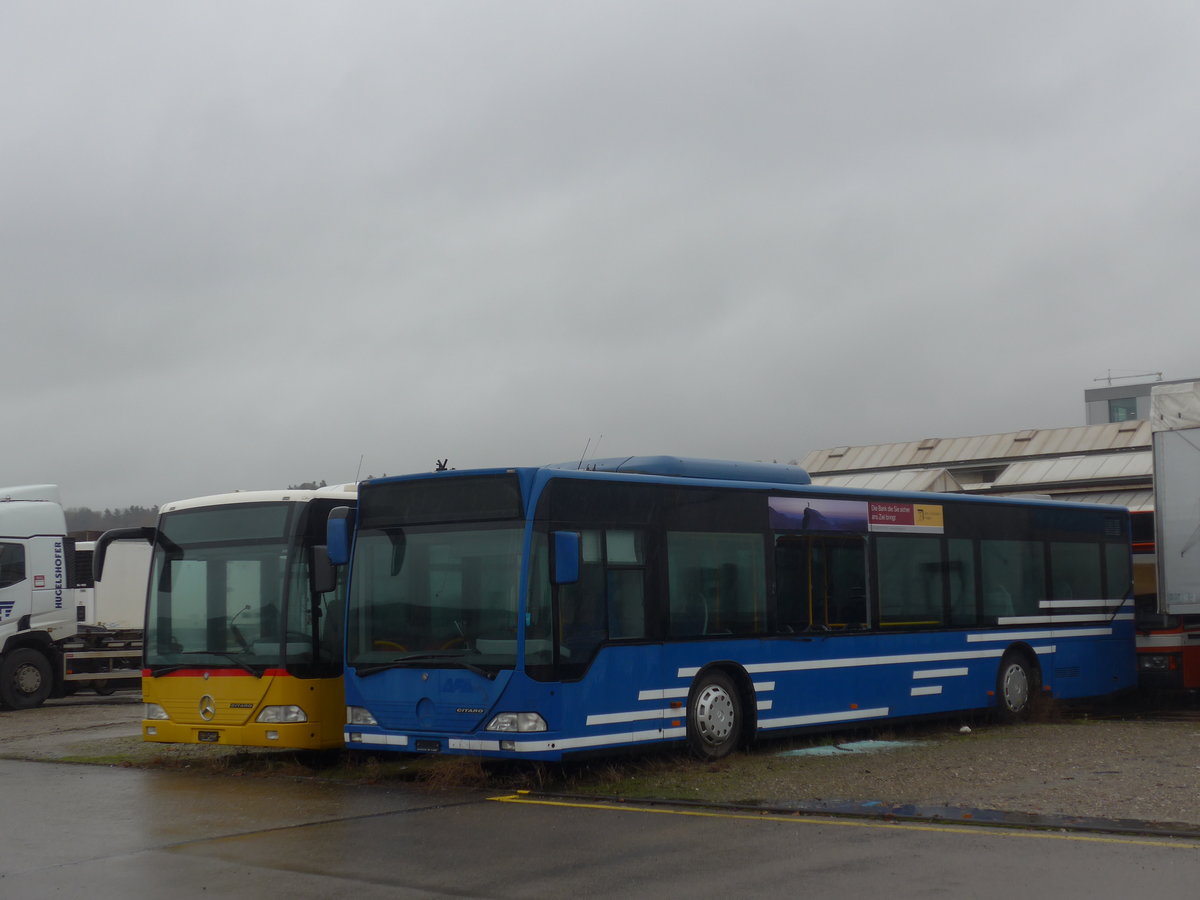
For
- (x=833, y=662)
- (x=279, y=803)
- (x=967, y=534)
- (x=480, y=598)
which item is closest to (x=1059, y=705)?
(x=967, y=534)

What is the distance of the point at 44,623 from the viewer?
2255 cm

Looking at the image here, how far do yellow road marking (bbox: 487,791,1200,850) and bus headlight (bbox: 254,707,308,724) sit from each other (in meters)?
2.63

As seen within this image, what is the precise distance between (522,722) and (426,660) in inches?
44.3

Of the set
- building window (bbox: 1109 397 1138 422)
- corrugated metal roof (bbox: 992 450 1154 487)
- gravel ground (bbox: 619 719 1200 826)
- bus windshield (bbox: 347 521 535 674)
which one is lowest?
gravel ground (bbox: 619 719 1200 826)

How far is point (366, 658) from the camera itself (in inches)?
488

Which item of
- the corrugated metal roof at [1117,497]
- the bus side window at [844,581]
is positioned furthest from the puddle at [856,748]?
the corrugated metal roof at [1117,497]

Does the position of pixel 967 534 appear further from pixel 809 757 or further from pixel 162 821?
pixel 162 821

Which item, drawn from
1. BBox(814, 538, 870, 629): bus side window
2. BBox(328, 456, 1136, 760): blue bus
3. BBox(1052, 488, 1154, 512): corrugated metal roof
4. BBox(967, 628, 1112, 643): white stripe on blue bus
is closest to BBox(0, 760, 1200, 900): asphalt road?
BBox(328, 456, 1136, 760): blue bus

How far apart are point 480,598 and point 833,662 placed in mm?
4468

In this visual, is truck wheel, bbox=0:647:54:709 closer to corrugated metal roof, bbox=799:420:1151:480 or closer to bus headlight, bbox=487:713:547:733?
bus headlight, bbox=487:713:547:733

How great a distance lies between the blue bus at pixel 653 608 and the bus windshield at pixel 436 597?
17 mm

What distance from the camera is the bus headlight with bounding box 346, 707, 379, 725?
12.3m

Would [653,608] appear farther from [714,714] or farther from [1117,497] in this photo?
[1117,497]

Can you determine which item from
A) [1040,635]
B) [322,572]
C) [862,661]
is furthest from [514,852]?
[1040,635]
